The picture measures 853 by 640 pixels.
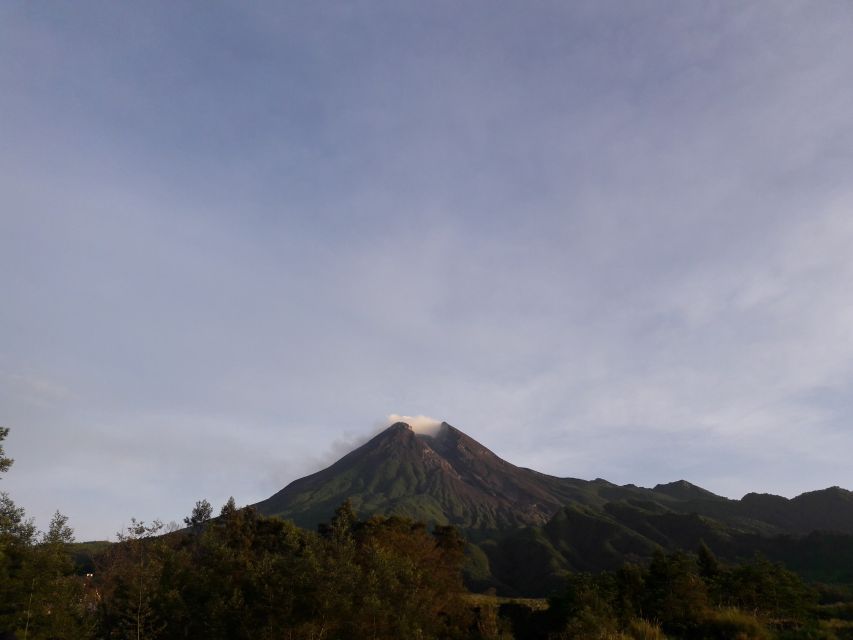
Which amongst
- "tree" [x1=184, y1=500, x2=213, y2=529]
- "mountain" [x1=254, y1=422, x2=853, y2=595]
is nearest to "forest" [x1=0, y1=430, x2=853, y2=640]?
"tree" [x1=184, y1=500, x2=213, y2=529]

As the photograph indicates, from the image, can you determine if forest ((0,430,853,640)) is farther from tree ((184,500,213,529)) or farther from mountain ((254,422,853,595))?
mountain ((254,422,853,595))

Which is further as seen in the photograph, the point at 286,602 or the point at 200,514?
the point at 200,514

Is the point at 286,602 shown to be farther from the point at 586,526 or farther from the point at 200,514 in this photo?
the point at 586,526

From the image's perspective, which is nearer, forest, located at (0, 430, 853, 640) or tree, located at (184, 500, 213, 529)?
forest, located at (0, 430, 853, 640)

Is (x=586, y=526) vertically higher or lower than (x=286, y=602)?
higher

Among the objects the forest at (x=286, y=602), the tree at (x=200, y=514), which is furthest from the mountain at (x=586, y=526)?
the forest at (x=286, y=602)

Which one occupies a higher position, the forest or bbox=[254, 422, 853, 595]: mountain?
bbox=[254, 422, 853, 595]: mountain

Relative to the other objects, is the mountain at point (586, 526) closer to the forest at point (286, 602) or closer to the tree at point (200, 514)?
the tree at point (200, 514)

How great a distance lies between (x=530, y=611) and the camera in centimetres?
4166

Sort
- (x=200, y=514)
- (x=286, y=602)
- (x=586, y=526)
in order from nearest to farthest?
(x=286, y=602) < (x=200, y=514) < (x=586, y=526)

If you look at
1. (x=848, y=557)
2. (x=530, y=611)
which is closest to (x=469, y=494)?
(x=848, y=557)

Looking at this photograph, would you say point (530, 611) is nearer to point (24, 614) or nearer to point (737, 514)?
point (24, 614)

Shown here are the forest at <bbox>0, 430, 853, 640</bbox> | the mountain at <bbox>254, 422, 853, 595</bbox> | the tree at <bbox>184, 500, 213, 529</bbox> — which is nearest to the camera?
the forest at <bbox>0, 430, 853, 640</bbox>

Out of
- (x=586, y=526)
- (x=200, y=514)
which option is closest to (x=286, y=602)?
(x=200, y=514)
